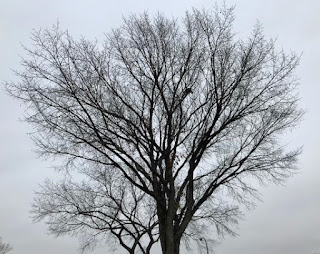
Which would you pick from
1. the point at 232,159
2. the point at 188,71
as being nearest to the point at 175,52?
the point at 188,71

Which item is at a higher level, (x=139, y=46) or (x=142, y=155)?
(x=139, y=46)

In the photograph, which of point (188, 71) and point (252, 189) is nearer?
point (188, 71)

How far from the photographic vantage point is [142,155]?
16.7 metres

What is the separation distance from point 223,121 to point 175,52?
3076 mm

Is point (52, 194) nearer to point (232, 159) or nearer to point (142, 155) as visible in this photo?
point (142, 155)

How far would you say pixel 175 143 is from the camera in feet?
55.1

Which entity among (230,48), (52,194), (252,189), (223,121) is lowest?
(252,189)

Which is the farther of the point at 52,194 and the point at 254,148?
the point at 52,194

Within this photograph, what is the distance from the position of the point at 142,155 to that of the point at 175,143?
1.30 meters

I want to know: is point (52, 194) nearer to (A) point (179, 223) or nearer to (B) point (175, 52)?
(A) point (179, 223)

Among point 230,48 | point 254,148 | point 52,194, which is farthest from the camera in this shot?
point 52,194

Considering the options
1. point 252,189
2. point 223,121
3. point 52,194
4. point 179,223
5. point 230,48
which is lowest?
point 179,223

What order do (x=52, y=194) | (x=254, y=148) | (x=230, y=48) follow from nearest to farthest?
1. (x=230, y=48)
2. (x=254, y=148)
3. (x=52, y=194)

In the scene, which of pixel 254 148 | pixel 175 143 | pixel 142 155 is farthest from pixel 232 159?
Result: pixel 142 155
